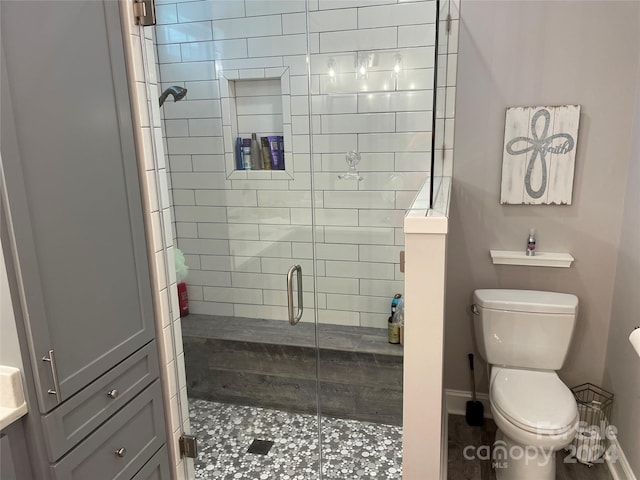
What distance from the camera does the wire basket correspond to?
2275mm

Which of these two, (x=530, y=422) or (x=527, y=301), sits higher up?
(x=527, y=301)

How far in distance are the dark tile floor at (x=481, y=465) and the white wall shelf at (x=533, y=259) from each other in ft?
3.16

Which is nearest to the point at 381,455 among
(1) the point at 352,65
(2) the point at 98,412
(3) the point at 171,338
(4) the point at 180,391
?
(4) the point at 180,391

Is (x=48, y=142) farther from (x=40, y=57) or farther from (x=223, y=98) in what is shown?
(x=223, y=98)

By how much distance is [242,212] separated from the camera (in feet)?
9.62

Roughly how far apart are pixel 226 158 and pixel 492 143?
5.27 feet

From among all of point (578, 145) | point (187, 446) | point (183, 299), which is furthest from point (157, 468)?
point (578, 145)

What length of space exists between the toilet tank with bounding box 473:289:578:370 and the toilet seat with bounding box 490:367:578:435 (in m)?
0.07

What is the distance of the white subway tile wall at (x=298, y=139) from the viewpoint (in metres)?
2.57

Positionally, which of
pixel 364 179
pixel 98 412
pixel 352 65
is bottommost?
pixel 98 412

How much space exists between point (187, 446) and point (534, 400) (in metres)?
1.55

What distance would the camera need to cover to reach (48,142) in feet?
3.81

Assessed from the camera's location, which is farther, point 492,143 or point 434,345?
point 492,143

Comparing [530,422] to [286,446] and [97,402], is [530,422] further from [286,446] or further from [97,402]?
[97,402]
